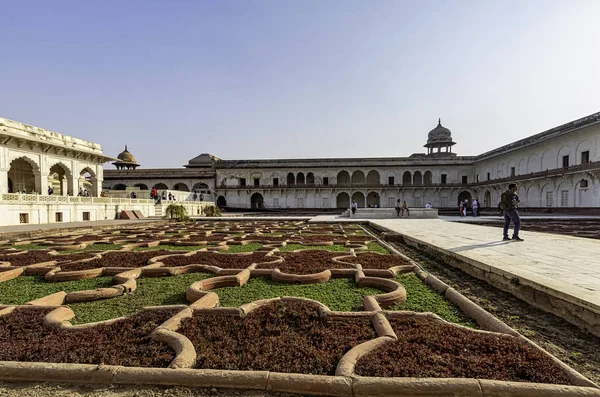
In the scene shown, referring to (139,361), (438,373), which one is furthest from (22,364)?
(438,373)

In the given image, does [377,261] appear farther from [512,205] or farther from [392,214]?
[392,214]

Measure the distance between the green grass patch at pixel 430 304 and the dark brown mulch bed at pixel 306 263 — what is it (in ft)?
3.43

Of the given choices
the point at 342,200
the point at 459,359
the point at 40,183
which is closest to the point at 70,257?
the point at 459,359

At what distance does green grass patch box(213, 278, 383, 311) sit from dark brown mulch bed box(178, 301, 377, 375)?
37cm

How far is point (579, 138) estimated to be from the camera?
23312 millimetres

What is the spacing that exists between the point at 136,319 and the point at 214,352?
0.90 metres

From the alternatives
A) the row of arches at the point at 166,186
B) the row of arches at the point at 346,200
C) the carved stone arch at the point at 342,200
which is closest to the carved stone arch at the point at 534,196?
the row of arches at the point at 346,200

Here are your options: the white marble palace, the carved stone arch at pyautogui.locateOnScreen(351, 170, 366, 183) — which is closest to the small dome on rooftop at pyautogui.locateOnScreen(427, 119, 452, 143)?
the white marble palace

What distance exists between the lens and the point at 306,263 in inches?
183

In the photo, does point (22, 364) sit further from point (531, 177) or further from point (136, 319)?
point (531, 177)

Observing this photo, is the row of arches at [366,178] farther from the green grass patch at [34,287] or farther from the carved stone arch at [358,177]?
the green grass patch at [34,287]

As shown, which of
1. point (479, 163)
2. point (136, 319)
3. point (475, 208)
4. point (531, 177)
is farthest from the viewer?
point (479, 163)

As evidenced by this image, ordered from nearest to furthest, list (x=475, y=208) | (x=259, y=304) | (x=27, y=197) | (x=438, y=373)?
(x=438, y=373) → (x=259, y=304) → (x=27, y=197) → (x=475, y=208)

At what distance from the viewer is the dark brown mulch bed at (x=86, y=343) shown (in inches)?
73.0
